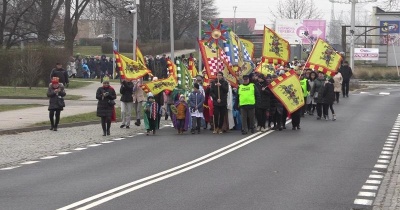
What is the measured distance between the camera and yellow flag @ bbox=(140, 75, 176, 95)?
87.6 feet

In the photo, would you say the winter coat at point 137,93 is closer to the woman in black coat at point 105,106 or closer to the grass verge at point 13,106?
the woman in black coat at point 105,106

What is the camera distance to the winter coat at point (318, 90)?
3050cm

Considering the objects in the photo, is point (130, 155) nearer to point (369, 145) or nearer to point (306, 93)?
point (369, 145)

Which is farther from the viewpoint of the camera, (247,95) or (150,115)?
(247,95)

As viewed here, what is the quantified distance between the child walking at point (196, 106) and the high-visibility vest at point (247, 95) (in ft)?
3.58

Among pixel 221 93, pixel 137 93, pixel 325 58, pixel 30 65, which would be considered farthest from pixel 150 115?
pixel 30 65

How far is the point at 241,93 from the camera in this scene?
25438 mm

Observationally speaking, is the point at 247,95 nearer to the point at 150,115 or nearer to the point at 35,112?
the point at 150,115

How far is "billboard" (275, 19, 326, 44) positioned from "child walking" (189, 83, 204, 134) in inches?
1955

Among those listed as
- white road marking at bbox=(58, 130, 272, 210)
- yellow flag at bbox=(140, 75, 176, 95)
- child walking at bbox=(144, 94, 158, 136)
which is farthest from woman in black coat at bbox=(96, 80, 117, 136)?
white road marking at bbox=(58, 130, 272, 210)

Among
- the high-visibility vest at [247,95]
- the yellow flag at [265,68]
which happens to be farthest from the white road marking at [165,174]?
the yellow flag at [265,68]

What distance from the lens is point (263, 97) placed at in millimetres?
26391

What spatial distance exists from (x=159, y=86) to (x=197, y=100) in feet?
6.20

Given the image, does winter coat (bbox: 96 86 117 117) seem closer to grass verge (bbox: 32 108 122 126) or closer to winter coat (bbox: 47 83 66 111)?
winter coat (bbox: 47 83 66 111)
